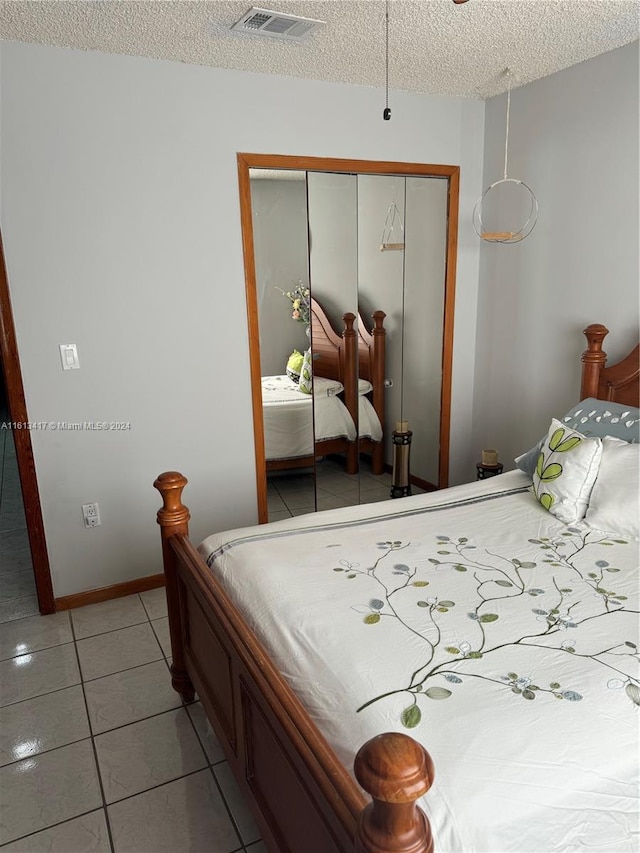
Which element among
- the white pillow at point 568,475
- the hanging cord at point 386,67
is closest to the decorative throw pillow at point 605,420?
the white pillow at point 568,475

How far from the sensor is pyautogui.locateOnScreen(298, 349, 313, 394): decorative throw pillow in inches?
129

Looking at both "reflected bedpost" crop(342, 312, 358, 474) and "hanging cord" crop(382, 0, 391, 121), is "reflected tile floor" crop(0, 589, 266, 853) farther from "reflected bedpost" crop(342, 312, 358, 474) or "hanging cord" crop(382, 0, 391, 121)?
"hanging cord" crop(382, 0, 391, 121)

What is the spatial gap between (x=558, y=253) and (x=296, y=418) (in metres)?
1.60

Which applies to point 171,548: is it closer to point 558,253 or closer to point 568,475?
point 568,475

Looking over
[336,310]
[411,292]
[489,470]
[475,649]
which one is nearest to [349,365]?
[336,310]

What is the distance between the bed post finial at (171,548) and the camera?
2.05 m

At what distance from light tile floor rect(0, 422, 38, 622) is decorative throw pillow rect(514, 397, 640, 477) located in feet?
8.07

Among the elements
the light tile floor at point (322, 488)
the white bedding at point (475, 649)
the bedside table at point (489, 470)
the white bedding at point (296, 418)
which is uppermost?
the white bedding at point (296, 418)

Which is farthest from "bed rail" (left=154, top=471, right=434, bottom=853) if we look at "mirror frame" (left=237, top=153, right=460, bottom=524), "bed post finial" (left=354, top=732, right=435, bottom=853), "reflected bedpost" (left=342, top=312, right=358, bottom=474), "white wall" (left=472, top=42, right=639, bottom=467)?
"white wall" (left=472, top=42, right=639, bottom=467)

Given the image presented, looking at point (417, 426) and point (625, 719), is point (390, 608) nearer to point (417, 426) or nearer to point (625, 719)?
point (625, 719)

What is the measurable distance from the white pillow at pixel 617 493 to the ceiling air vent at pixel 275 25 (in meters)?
1.95

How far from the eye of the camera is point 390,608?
1670mm

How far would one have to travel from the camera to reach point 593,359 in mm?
2832

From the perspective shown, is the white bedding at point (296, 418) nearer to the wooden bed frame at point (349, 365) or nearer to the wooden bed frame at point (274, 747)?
the wooden bed frame at point (349, 365)
